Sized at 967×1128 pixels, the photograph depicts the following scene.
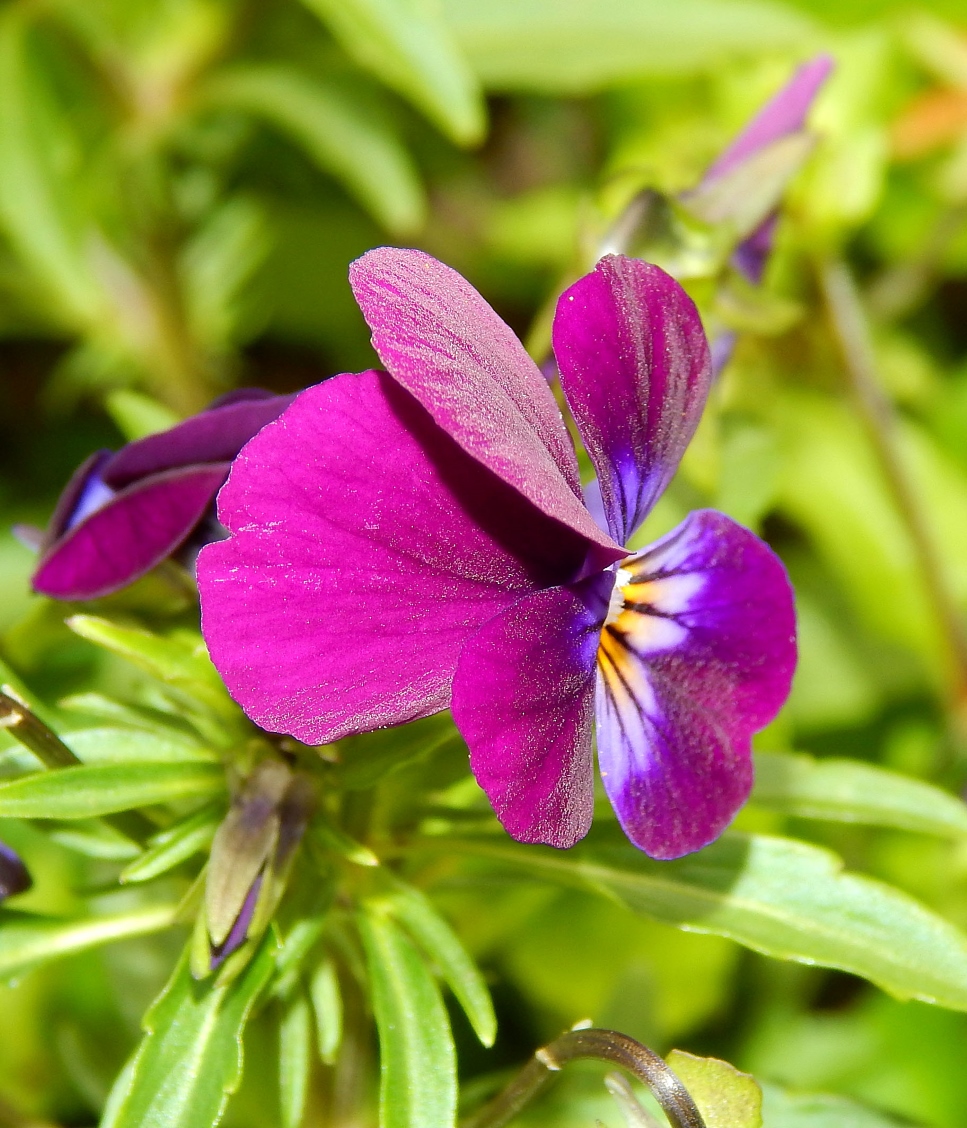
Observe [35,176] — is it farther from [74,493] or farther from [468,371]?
[468,371]

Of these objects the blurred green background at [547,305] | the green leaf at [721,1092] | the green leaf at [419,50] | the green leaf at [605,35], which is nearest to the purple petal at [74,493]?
the blurred green background at [547,305]

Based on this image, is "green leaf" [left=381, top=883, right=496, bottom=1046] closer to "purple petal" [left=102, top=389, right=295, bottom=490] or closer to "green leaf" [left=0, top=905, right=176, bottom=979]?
"green leaf" [left=0, top=905, right=176, bottom=979]

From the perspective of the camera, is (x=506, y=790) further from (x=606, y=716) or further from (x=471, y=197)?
(x=471, y=197)

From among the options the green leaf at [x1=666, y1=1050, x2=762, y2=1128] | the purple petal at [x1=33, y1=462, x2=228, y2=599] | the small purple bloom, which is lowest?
the green leaf at [x1=666, y1=1050, x2=762, y2=1128]

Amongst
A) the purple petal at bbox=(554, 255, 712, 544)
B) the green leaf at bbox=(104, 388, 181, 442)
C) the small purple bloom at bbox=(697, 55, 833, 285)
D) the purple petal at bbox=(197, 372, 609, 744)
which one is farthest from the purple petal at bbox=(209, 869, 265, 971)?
the small purple bloom at bbox=(697, 55, 833, 285)

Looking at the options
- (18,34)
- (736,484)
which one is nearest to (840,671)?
(736,484)

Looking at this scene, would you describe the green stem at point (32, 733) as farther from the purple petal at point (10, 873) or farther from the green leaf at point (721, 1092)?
the green leaf at point (721, 1092)
